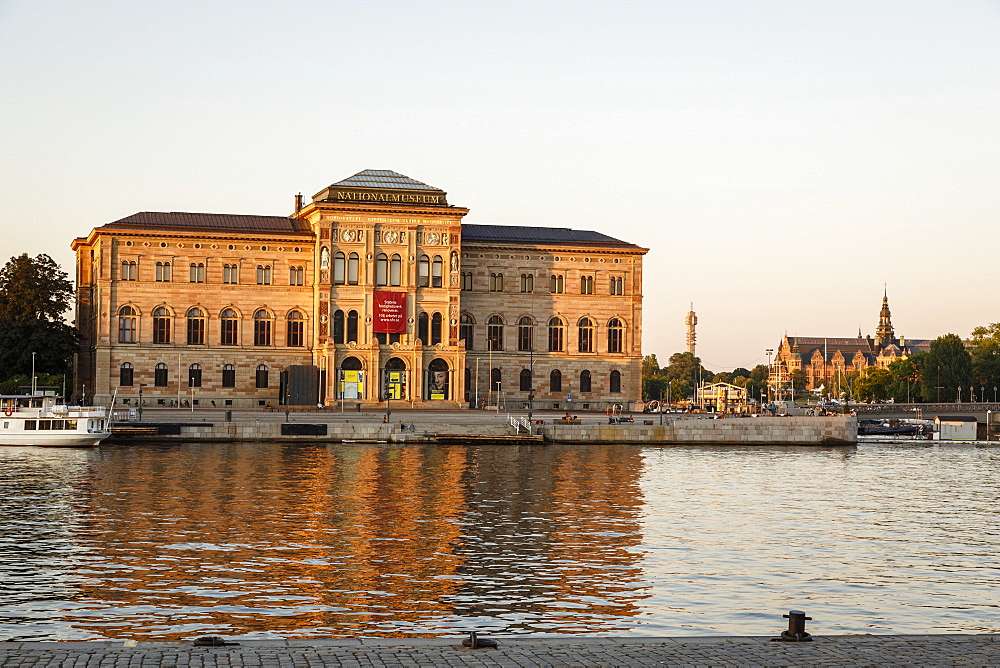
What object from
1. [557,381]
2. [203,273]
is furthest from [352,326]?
[557,381]

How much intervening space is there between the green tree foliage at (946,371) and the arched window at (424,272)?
9226cm

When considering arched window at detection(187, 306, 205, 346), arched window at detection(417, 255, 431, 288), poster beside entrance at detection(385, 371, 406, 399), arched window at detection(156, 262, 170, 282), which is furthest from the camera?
arched window at detection(417, 255, 431, 288)

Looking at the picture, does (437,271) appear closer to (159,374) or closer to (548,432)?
(159,374)

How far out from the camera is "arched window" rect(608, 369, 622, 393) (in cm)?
11994

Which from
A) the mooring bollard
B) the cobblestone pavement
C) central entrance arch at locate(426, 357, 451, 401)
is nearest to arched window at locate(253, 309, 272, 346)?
central entrance arch at locate(426, 357, 451, 401)

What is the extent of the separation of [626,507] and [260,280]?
229 feet

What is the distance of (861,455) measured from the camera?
88.1 metres

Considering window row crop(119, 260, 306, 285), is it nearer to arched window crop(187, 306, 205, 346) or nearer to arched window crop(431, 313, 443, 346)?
arched window crop(187, 306, 205, 346)

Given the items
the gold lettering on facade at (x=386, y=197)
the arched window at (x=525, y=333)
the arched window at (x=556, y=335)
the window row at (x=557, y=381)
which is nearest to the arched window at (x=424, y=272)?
the gold lettering on facade at (x=386, y=197)

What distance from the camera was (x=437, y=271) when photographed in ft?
368

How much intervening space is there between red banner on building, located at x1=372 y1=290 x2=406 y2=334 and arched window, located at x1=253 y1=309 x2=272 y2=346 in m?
9.68

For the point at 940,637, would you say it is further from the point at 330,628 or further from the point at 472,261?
the point at 472,261

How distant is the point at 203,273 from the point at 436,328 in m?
20.3

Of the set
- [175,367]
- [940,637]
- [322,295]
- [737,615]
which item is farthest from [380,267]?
[940,637]
